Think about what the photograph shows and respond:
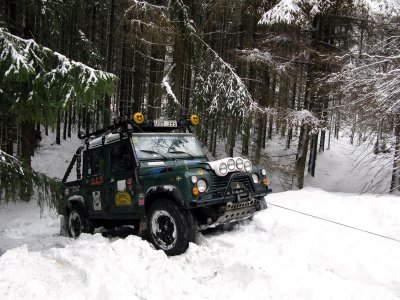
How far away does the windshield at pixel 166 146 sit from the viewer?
6.69 meters

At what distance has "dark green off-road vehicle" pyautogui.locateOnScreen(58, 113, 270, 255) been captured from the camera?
5.58m

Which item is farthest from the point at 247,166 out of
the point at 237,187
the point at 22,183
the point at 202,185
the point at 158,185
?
the point at 22,183

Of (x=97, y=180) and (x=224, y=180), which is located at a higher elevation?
(x=224, y=180)

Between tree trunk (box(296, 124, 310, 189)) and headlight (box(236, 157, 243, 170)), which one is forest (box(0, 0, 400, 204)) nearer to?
tree trunk (box(296, 124, 310, 189))

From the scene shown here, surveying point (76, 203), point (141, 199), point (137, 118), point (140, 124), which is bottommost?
point (76, 203)

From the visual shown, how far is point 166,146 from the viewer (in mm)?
7008

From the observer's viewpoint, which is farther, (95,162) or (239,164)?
(95,162)

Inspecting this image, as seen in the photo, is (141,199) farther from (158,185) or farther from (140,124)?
(140,124)

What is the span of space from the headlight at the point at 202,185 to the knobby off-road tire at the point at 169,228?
17.2 inches

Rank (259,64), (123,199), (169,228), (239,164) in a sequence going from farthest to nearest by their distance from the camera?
(259,64) < (123,199) < (239,164) < (169,228)

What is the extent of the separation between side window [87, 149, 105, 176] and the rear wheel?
1036 millimetres

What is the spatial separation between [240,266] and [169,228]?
1639 millimetres

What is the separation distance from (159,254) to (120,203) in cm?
216

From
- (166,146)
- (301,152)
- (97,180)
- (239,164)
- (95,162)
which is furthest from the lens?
(301,152)
